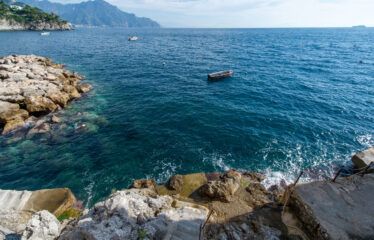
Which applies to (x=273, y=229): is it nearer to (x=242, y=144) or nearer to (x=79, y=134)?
(x=242, y=144)

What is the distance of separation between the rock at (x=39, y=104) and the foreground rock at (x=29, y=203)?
16.1 metres

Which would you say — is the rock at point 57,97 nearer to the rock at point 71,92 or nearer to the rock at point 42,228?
the rock at point 71,92

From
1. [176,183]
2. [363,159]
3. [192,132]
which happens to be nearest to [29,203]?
[176,183]

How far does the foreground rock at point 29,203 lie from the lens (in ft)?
37.5

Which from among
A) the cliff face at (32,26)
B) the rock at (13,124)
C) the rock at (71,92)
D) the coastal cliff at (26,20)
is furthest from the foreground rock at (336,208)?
the coastal cliff at (26,20)

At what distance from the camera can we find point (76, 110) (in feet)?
89.8

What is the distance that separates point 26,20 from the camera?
15138cm

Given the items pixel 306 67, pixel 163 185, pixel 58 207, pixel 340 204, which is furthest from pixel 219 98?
pixel 306 67

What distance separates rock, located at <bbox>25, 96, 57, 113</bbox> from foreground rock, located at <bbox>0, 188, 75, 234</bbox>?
1612 cm

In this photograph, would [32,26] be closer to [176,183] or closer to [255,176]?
[176,183]

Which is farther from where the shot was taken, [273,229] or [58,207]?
[58,207]

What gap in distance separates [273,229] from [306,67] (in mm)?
53991

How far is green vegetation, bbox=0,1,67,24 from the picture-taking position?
14000 centimetres

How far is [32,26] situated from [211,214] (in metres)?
222
